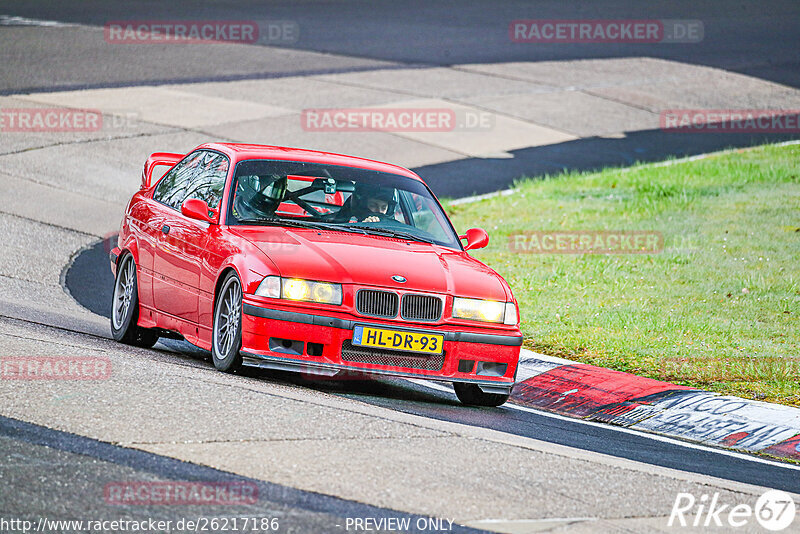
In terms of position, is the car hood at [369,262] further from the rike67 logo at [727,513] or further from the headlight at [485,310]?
the rike67 logo at [727,513]

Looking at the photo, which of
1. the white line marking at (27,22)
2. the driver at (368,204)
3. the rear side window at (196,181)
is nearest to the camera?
the driver at (368,204)

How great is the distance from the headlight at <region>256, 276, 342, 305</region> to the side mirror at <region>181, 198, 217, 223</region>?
108 centimetres

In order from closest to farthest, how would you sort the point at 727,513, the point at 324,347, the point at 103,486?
the point at 103,486, the point at 727,513, the point at 324,347

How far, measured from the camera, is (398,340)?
7969mm

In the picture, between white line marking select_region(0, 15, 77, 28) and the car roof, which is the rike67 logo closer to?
the car roof

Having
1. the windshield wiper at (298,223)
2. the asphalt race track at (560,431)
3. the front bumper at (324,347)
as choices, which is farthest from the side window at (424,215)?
the front bumper at (324,347)

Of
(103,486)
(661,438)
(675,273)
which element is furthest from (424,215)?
(675,273)

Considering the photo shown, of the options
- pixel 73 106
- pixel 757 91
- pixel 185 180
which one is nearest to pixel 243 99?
pixel 73 106

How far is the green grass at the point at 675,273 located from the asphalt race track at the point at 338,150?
1.48 m

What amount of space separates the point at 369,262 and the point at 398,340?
556 mm

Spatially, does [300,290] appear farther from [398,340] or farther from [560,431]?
[560,431]

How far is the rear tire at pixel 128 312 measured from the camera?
9641 millimetres

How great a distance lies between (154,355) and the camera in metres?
9.09

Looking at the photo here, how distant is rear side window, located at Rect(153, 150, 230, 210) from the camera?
30.1 ft
